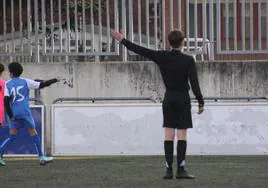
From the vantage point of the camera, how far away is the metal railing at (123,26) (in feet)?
52.1

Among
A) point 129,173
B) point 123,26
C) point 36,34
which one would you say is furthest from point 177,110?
point 36,34

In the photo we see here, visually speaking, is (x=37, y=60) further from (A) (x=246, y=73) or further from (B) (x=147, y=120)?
(A) (x=246, y=73)

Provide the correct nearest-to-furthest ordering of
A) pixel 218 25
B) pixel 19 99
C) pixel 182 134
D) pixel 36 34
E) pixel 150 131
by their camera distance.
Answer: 1. pixel 182 134
2. pixel 19 99
3. pixel 150 131
4. pixel 218 25
5. pixel 36 34

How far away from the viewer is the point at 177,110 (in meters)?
10.1

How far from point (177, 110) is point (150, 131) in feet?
15.6

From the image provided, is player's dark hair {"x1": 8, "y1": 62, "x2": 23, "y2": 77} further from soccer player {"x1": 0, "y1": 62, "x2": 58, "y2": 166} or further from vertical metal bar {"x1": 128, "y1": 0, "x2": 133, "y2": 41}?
vertical metal bar {"x1": 128, "y1": 0, "x2": 133, "y2": 41}

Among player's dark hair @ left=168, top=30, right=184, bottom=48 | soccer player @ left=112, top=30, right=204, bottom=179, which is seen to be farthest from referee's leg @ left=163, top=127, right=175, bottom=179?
player's dark hair @ left=168, top=30, right=184, bottom=48

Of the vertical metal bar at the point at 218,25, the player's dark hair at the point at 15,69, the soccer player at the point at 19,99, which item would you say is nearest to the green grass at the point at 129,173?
the soccer player at the point at 19,99

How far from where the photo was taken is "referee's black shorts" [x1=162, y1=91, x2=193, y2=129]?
10.1m

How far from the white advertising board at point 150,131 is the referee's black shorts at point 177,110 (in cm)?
467

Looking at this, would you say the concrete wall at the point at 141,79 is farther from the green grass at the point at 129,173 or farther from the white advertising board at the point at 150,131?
the green grass at the point at 129,173

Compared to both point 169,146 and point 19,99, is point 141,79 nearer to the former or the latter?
point 19,99

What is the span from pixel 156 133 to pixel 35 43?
310 cm

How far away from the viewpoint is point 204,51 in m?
15.9
